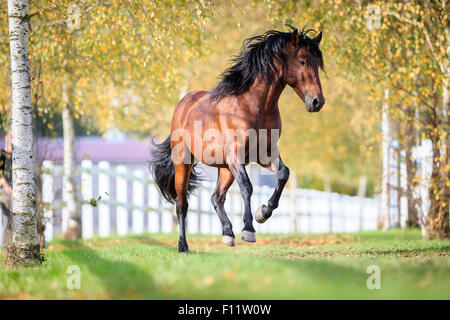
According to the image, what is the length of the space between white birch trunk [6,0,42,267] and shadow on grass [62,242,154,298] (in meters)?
0.62

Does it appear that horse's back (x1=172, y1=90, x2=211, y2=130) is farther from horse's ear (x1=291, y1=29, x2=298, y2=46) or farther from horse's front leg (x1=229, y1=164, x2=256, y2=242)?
horse's ear (x1=291, y1=29, x2=298, y2=46)

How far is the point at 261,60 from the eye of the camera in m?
6.34

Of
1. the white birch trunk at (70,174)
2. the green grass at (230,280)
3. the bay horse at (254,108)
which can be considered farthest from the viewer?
the white birch trunk at (70,174)

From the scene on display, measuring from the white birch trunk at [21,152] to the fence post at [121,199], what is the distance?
8.20m

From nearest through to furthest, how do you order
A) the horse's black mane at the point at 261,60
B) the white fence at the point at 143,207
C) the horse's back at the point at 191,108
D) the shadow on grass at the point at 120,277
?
the shadow on grass at the point at 120,277 → the horse's black mane at the point at 261,60 → the horse's back at the point at 191,108 → the white fence at the point at 143,207

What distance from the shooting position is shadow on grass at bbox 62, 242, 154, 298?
4.89 metres

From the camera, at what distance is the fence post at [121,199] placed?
1472cm

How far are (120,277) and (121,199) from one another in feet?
31.7

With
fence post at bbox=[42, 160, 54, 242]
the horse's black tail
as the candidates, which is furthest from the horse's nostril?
fence post at bbox=[42, 160, 54, 242]

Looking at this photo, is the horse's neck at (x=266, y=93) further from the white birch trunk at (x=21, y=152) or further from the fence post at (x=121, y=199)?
the fence post at (x=121, y=199)

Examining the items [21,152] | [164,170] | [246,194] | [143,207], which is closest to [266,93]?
[246,194]

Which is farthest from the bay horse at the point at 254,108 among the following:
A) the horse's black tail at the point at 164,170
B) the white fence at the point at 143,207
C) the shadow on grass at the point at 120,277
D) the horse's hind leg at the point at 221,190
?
the white fence at the point at 143,207

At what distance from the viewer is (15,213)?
A: 21.2ft

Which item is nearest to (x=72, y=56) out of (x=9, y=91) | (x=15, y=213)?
(x=9, y=91)
